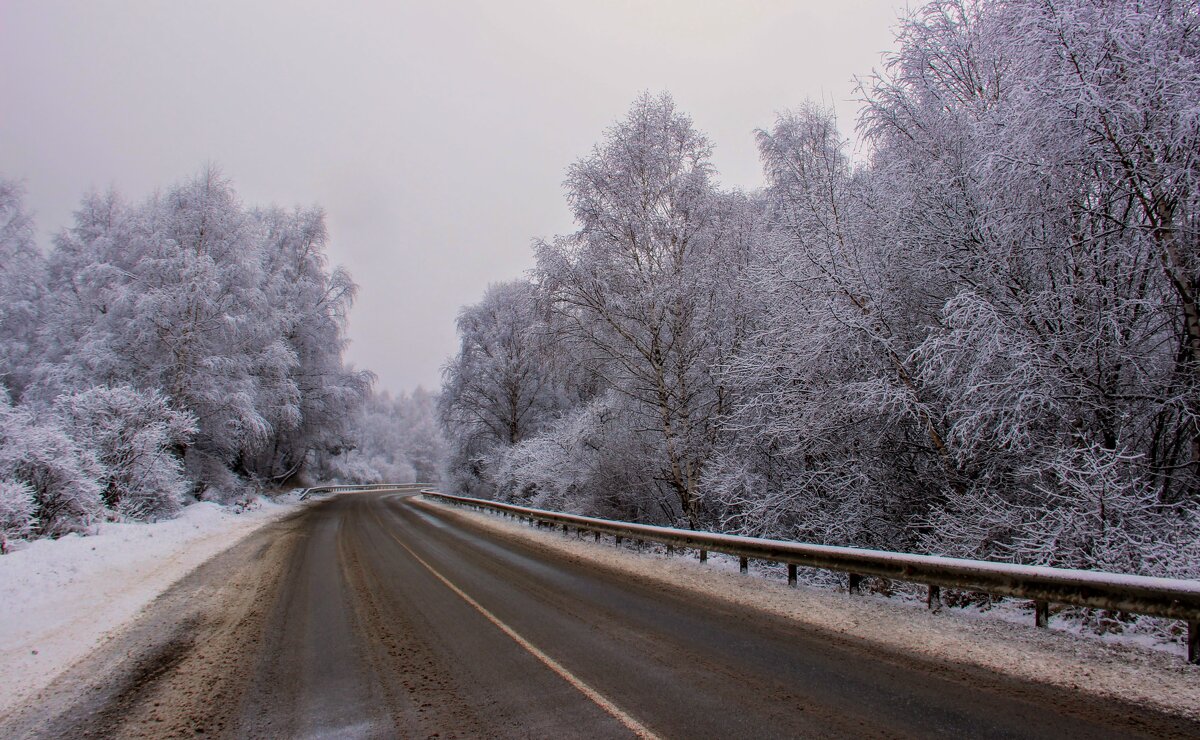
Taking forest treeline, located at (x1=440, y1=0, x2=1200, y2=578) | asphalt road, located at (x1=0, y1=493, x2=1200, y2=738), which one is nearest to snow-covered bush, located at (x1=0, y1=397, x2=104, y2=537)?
asphalt road, located at (x1=0, y1=493, x2=1200, y2=738)

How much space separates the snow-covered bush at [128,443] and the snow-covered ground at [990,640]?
51.5 ft

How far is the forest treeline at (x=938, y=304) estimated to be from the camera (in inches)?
241

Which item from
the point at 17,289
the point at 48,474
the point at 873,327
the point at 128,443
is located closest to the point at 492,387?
the point at 128,443

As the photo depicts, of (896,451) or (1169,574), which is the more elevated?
(896,451)

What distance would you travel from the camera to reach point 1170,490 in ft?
22.0

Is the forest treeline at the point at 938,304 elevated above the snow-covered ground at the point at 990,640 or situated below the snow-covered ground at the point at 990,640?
above

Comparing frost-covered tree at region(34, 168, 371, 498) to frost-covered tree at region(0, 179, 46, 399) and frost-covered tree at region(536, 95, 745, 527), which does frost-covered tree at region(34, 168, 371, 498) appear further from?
frost-covered tree at region(536, 95, 745, 527)

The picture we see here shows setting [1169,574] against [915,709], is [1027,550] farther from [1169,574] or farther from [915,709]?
[915,709]

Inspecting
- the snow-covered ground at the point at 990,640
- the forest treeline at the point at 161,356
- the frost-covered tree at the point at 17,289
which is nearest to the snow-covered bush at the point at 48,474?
the forest treeline at the point at 161,356

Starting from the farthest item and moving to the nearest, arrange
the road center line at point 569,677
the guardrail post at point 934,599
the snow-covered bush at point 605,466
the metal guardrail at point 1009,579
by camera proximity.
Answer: the snow-covered bush at point 605,466
the guardrail post at point 934,599
the metal guardrail at point 1009,579
the road center line at point 569,677

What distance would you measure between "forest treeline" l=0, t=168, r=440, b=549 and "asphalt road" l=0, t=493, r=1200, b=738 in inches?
330

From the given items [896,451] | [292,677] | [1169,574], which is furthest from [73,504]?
[1169,574]

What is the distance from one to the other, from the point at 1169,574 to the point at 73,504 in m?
19.3

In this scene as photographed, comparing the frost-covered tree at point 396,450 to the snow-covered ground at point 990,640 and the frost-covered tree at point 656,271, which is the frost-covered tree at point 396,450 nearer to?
the frost-covered tree at point 656,271
